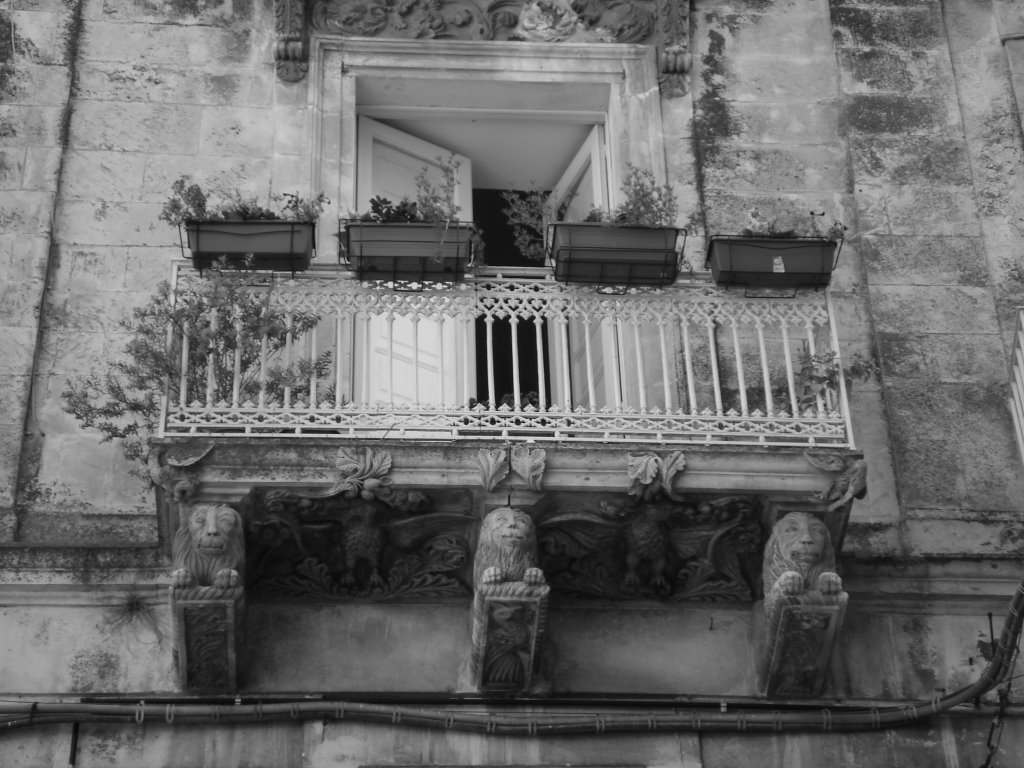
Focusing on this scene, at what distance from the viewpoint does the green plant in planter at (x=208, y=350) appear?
33.6 feet

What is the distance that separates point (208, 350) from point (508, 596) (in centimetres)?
199

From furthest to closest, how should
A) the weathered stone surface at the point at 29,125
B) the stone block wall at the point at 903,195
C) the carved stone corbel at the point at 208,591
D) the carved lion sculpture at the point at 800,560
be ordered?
the weathered stone surface at the point at 29,125, the stone block wall at the point at 903,195, the carved lion sculpture at the point at 800,560, the carved stone corbel at the point at 208,591

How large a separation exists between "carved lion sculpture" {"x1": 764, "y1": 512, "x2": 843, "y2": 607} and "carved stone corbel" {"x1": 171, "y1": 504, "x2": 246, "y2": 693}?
262 cm

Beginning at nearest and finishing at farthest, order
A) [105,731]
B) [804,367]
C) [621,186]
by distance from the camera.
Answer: [105,731] → [804,367] → [621,186]

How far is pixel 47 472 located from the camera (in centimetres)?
1099

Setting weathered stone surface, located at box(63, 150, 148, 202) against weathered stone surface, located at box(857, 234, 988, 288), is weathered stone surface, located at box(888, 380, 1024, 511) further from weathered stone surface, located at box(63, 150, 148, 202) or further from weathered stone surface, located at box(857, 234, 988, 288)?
weathered stone surface, located at box(63, 150, 148, 202)

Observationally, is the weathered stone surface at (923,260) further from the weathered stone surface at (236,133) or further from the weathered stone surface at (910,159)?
the weathered stone surface at (236,133)

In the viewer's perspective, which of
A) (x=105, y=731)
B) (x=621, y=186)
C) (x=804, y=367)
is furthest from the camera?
(x=621, y=186)

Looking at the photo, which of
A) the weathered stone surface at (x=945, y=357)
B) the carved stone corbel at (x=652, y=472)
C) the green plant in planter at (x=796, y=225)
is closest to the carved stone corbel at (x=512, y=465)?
the carved stone corbel at (x=652, y=472)

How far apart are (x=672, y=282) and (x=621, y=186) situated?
1.51m

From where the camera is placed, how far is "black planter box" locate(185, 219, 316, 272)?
10594mm

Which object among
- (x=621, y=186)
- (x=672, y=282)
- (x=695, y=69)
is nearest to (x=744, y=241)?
(x=672, y=282)

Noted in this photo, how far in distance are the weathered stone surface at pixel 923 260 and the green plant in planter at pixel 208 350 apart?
341 centimetres

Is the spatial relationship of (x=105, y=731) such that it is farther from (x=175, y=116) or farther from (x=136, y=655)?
(x=175, y=116)
